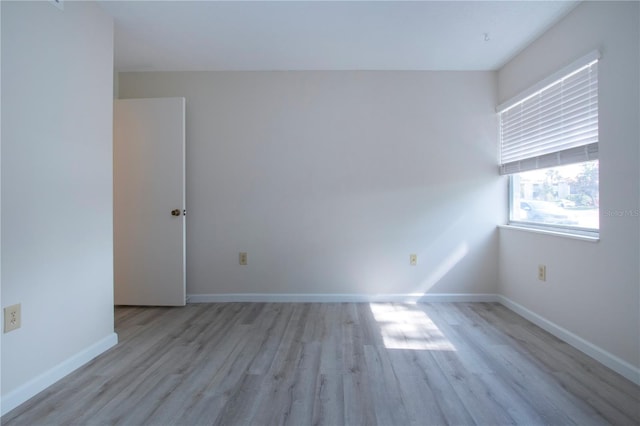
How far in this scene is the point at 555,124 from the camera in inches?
91.1

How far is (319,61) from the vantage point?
2881 millimetres

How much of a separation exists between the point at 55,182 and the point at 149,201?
1.22 m

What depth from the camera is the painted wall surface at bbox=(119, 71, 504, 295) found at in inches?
121

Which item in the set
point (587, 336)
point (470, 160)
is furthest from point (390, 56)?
point (587, 336)

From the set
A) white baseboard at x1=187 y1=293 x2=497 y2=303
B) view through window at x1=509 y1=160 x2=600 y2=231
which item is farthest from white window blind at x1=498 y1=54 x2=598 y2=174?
white baseboard at x1=187 y1=293 x2=497 y2=303

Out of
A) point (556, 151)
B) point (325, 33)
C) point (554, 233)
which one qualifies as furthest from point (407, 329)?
point (325, 33)

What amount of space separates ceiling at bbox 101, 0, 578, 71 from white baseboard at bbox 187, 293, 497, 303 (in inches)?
87.8

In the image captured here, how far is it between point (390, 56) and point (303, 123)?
0.99 metres

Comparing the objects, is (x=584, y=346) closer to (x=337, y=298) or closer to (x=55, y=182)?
(x=337, y=298)

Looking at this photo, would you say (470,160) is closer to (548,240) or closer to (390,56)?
(548,240)

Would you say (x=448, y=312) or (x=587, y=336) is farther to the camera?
(x=448, y=312)

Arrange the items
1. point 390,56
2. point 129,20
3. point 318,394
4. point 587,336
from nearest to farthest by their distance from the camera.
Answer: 1. point 318,394
2. point 587,336
3. point 129,20
4. point 390,56

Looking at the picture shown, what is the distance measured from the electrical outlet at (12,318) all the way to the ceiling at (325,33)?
6.35ft

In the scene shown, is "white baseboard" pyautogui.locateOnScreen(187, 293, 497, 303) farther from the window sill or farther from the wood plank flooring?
the window sill
